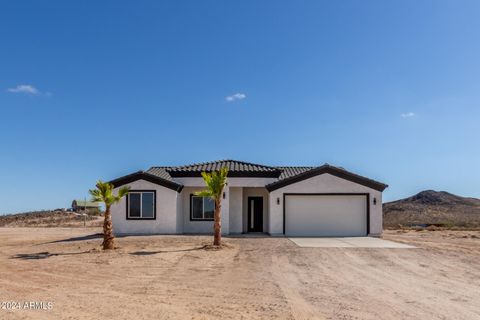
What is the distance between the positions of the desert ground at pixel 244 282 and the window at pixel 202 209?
7.83 metres

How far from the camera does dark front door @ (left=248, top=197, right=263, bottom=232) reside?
1059 inches

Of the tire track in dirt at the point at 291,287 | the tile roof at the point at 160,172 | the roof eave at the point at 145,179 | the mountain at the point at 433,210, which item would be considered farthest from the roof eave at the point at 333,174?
the mountain at the point at 433,210

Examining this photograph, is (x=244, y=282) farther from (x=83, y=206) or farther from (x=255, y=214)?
(x=83, y=206)

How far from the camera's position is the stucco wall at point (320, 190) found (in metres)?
24.1

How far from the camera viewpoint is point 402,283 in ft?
35.2

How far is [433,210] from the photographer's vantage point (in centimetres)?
5438

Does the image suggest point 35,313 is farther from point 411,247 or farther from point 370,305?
point 411,247

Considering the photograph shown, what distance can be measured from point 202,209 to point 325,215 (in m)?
7.33

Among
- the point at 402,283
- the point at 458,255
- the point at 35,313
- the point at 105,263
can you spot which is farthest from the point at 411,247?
the point at 35,313

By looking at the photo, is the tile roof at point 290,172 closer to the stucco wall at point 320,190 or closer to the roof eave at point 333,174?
the roof eave at point 333,174

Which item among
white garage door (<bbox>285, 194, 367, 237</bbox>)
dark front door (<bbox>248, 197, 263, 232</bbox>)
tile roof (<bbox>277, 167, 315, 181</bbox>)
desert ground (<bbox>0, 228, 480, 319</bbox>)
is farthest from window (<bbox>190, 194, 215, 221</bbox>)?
desert ground (<bbox>0, 228, 480, 319</bbox>)

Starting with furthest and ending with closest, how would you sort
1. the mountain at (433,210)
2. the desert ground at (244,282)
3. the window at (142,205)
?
the mountain at (433,210) < the window at (142,205) < the desert ground at (244,282)

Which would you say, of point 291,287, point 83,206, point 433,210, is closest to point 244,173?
point 291,287

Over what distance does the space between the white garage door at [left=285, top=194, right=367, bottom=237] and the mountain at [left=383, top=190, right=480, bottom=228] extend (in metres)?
18.1
